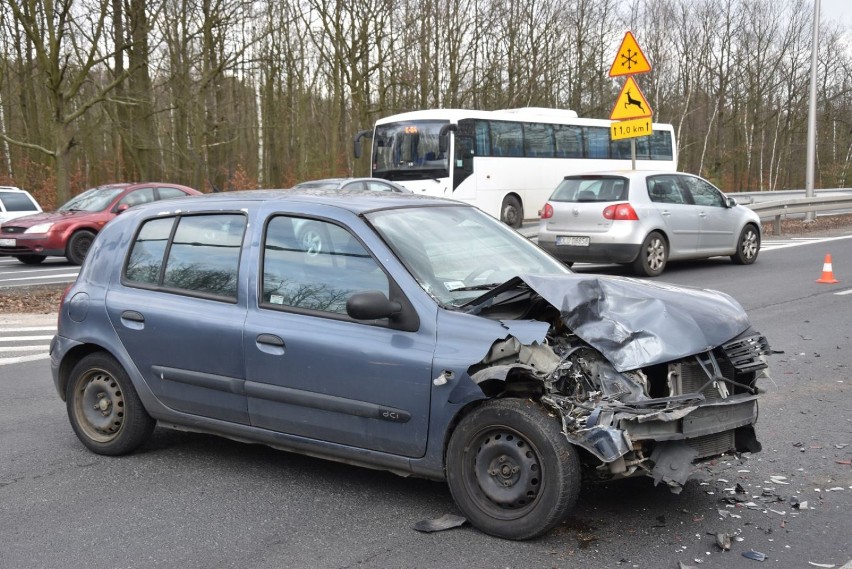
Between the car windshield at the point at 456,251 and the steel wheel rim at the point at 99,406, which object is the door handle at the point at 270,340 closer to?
the car windshield at the point at 456,251

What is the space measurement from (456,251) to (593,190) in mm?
10250

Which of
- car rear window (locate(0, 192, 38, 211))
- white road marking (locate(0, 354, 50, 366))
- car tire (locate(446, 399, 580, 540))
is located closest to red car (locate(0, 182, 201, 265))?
car rear window (locate(0, 192, 38, 211))

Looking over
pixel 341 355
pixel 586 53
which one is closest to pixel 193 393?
pixel 341 355

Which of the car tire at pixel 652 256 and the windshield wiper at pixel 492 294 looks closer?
the windshield wiper at pixel 492 294

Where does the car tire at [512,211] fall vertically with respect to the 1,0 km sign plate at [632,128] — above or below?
below

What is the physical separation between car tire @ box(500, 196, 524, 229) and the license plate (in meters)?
12.0

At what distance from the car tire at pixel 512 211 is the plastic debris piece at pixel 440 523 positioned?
22686 mm

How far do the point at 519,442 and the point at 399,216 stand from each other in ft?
4.96

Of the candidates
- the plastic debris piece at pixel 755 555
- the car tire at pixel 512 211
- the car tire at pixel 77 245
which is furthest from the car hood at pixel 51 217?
the plastic debris piece at pixel 755 555

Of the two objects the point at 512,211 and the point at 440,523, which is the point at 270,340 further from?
the point at 512,211

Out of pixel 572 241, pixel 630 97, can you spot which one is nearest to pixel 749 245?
pixel 630 97

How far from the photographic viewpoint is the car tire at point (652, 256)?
1445 centimetres

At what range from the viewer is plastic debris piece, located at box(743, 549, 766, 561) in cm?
387

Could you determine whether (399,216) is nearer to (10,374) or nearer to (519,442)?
(519,442)
